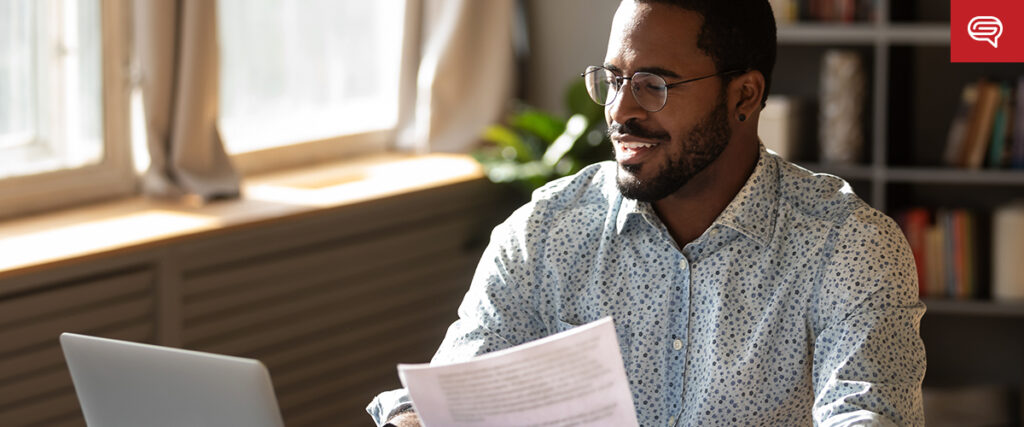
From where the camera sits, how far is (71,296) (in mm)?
2463

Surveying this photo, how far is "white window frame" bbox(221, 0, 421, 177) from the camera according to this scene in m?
3.49

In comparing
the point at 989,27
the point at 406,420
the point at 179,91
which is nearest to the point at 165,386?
the point at 406,420

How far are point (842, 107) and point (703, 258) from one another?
1.91 m

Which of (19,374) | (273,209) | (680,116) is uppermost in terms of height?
(680,116)

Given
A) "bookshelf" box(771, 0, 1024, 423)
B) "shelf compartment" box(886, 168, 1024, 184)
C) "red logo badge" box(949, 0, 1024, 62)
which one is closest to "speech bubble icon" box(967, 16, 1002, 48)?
"red logo badge" box(949, 0, 1024, 62)

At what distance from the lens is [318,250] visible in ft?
9.99

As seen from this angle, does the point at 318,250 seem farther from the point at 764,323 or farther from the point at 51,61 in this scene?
the point at 764,323

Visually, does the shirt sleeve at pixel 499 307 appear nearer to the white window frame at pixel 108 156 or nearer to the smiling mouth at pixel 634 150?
the smiling mouth at pixel 634 150

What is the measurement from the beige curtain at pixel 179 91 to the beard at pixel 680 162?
1466 millimetres

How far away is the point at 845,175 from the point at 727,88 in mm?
1939

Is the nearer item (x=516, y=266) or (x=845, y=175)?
(x=516, y=266)

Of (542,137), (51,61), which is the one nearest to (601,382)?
(51,61)

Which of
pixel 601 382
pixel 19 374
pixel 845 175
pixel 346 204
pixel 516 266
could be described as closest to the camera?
pixel 601 382

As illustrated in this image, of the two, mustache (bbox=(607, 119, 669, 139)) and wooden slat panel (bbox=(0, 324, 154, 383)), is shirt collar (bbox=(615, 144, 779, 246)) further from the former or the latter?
wooden slat panel (bbox=(0, 324, 154, 383))
